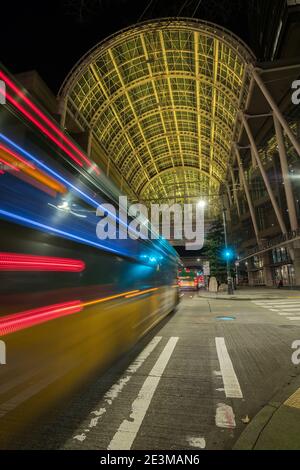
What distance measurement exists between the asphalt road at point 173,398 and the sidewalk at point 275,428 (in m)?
0.16

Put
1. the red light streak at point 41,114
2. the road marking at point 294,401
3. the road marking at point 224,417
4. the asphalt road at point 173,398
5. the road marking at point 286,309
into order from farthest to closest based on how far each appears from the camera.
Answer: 1. the road marking at point 286,309
2. the road marking at point 294,401
3. the road marking at point 224,417
4. the asphalt road at point 173,398
5. the red light streak at point 41,114

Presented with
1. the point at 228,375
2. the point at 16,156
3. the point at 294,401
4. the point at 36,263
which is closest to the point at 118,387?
the point at 228,375

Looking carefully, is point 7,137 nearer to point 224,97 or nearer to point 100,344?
point 100,344

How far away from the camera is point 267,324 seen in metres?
9.84

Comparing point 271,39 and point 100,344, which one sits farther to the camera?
point 271,39

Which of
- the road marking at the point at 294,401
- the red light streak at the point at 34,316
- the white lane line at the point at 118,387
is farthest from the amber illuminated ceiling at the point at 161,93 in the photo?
the red light streak at the point at 34,316

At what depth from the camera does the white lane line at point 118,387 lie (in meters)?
3.12

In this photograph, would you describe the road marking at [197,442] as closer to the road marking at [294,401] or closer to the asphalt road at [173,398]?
the asphalt road at [173,398]

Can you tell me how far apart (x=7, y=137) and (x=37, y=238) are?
42.2 inches

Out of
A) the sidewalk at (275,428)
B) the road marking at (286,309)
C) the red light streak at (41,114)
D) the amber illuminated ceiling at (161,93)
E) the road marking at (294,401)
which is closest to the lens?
the sidewalk at (275,428)

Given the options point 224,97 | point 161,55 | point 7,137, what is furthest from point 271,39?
point 7,137

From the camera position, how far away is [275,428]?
9.29 ft

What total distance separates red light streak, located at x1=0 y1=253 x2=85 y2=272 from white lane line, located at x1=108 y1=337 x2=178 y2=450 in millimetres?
1963
